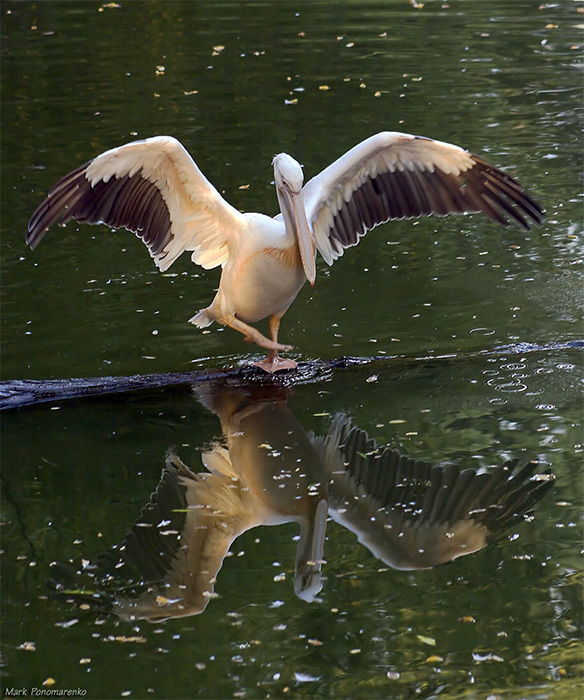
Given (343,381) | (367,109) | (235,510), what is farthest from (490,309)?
(367,109)

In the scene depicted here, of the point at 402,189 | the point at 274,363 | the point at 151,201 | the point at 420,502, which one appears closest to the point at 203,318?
the point at 274,363

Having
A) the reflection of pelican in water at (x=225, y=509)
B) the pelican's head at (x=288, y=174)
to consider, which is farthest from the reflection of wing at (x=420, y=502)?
the pelican's head at (x=288, y=174)

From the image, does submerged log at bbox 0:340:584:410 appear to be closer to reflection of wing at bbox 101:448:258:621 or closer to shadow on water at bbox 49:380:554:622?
shadow on water at bbox 49:380:554:622

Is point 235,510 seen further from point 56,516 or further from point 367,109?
point 367,109

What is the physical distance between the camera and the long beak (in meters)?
4.88

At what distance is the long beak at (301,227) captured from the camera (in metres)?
4.88

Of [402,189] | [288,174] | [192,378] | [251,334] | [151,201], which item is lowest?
[192,378]

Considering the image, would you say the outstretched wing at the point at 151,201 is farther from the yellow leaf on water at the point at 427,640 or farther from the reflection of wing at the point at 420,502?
the yellow leaf on water at the point at 427,640

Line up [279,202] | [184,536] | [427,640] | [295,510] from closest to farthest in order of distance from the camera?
[427,640] < [184,536] < [295,510] < [279,202]

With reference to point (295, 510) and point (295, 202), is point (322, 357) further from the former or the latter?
point (295, 510)

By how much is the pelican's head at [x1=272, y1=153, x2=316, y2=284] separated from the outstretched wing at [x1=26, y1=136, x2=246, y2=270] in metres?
0.32

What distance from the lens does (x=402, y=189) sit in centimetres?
536

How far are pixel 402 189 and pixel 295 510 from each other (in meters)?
1.81

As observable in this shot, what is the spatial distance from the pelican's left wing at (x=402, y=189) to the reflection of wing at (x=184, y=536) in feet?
4.31
